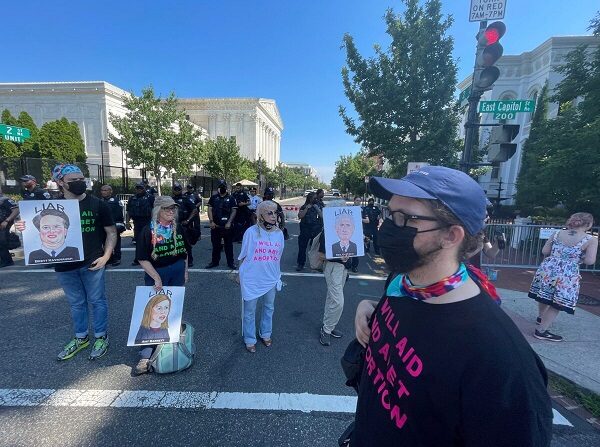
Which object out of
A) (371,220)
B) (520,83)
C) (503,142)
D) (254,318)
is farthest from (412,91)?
(520,83)

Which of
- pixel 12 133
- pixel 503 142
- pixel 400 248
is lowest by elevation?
pixel 400 248

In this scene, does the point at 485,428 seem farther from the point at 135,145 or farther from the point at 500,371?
the point at 135,145

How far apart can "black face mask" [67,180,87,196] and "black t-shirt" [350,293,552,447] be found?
3.55 metres

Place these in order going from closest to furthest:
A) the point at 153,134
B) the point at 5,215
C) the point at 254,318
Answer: the point at 254,318 < the point at 5,215 < the point at 153,134

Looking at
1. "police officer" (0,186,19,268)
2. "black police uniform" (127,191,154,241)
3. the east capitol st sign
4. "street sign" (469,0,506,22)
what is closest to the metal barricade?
the east capitol st sign

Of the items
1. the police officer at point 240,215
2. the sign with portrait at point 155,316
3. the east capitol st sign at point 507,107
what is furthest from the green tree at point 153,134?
the east capitol st sign at point 507,107

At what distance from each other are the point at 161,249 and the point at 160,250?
0.01 metres

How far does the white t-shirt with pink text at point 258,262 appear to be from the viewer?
3.59m

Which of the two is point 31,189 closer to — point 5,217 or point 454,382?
point 5,217

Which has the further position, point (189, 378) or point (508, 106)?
point (508, 106)

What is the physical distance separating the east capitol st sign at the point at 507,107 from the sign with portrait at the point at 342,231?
281 centimetres

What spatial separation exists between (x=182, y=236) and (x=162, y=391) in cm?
164

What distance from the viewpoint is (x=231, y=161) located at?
36.3 m

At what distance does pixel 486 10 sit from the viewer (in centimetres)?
475
